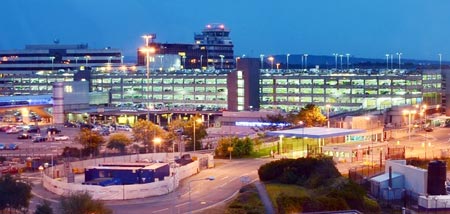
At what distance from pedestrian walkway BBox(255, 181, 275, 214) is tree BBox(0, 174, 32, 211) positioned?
5542 millimetres

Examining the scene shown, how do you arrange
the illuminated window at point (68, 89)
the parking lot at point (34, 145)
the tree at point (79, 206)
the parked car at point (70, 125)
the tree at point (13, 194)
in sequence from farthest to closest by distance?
the illuminated window at point (68, 89)
the parked car at point (70, 125)
the parking lot at point (34, 145)
the tree at point (13, 194)
the tree at point (79, 206)

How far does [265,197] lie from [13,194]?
21.4 feet

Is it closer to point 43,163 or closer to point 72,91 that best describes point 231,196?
point 43,163

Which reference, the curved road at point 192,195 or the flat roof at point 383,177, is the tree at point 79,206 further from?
the flat roof at point 383,177

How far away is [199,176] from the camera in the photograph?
2291 centimetres

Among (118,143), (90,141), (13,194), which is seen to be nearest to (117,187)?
(13,194)

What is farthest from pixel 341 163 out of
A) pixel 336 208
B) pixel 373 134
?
pixel 336 208

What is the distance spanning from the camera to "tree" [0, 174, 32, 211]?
15508mm

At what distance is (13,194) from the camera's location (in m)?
15.6

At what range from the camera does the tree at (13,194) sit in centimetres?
1551

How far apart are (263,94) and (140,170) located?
3571cm

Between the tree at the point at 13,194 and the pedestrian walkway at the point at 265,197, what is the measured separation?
5542mm

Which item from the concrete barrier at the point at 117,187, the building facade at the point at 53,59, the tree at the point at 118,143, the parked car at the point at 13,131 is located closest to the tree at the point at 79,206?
the concrete barrier at the point at 117,187

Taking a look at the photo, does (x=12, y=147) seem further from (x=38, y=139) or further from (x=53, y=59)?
(x=53, y=59)
